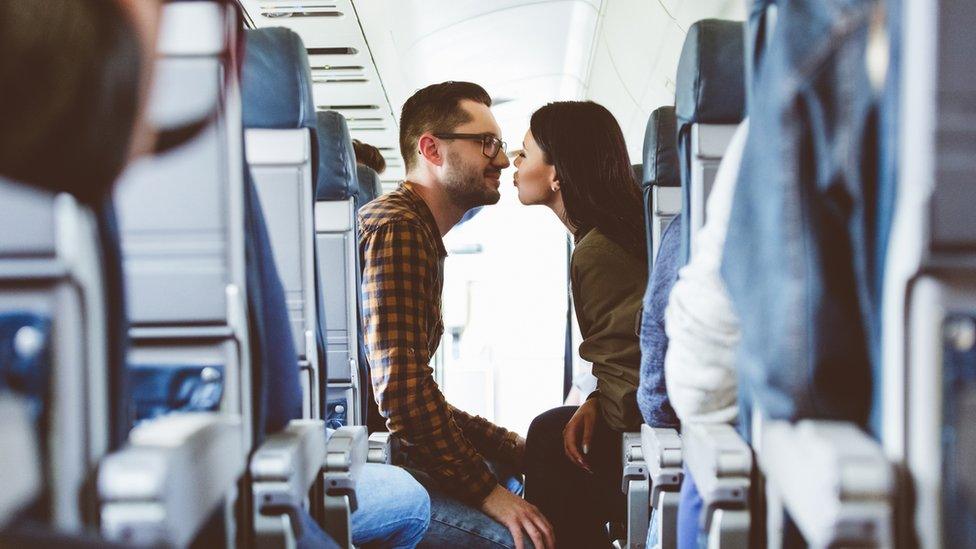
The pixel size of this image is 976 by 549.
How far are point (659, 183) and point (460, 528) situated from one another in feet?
4.18

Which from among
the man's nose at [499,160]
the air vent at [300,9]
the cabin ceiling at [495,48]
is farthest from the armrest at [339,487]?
the air vent at [300,9]

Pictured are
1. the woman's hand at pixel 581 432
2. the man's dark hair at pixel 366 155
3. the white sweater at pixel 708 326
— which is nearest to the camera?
the white sweater at pixel 708 326

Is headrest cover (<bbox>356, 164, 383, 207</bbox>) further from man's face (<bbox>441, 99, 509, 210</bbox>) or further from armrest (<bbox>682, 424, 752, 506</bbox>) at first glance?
armrest (<bbox>682, 424, 752, 506</bbox>)

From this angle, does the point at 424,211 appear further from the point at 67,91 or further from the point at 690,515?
the point at 67,91

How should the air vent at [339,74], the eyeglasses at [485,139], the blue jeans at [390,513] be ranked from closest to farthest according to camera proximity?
the blue jeans at [390,513], the eyeglasses at [485,139], the air vent at [339,74]

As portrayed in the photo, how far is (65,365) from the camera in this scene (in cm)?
84

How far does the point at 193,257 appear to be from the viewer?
1.13 m

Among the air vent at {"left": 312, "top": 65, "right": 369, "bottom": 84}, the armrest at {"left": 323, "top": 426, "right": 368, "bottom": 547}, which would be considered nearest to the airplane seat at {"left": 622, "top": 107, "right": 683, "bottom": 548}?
the armrest at {"left": 323, "top": 426, "right": 368, "bottom": 547}

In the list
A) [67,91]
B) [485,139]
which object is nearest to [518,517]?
[485,139]

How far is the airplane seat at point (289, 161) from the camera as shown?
1675mm

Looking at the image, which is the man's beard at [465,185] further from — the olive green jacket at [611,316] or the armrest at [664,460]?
the armrest at [664,460]

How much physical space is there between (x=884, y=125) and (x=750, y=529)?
0.72m

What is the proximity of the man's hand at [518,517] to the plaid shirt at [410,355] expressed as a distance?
0.12 ft

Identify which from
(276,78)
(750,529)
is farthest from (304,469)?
(276,78)
